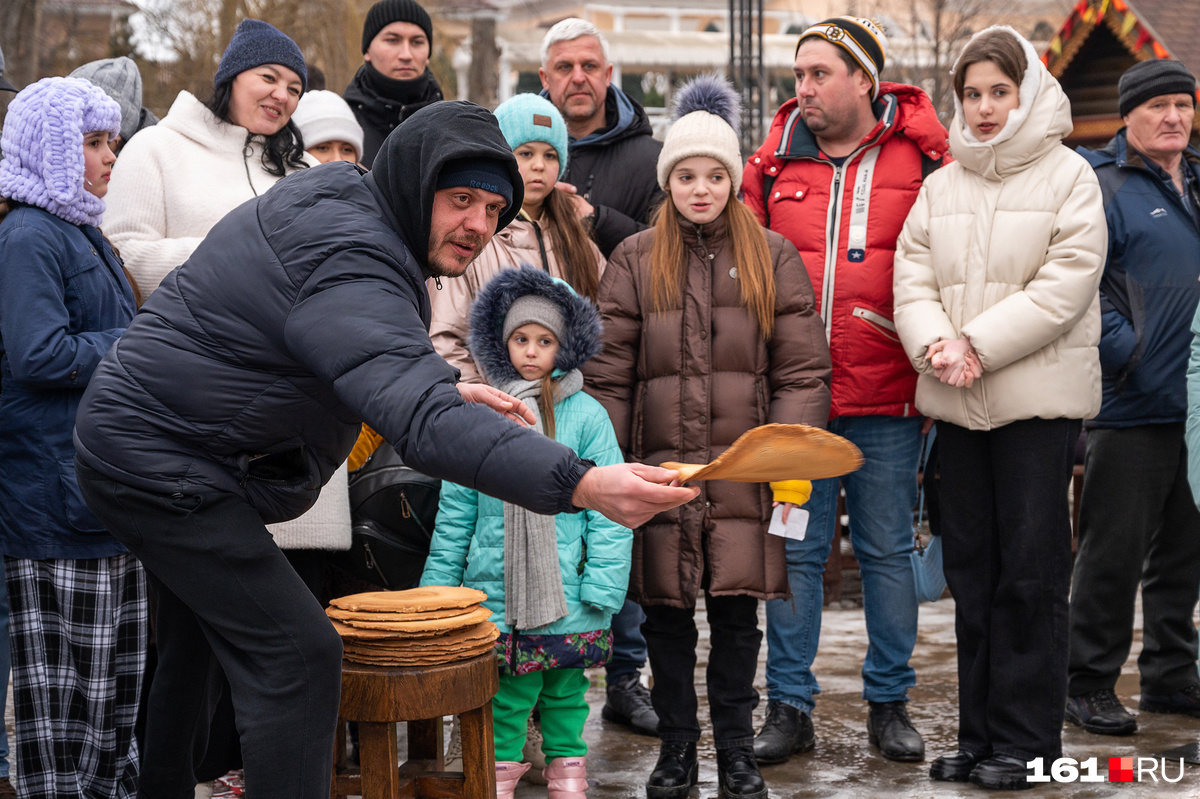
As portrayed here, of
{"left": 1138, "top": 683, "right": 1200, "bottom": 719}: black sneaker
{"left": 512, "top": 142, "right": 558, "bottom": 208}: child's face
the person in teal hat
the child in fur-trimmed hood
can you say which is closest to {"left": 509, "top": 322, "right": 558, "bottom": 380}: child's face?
the child in fur-trimmed hood

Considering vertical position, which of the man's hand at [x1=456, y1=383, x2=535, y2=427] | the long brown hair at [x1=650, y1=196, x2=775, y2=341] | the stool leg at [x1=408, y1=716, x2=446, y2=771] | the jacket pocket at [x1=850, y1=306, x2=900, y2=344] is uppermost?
the long brown hair at [x1=650, y1=196, x2=775, y2=341]

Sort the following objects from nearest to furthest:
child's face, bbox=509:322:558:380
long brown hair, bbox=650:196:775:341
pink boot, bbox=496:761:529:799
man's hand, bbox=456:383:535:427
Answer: man's hand, bbox=456:383:535:427
pink boot, bbox=496:761:529:799
child's face, bbox=509:322:558:380
long brown hair, bbox=650:196:775:341

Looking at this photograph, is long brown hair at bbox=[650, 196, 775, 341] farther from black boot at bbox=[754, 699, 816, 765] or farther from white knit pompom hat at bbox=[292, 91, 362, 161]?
black boot at bbox=[754, 699, 816, 765]

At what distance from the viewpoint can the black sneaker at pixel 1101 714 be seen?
460 cm

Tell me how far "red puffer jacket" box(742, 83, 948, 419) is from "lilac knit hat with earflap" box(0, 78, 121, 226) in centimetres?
Result: 243

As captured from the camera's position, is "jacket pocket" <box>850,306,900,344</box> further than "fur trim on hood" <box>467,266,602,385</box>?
Yes

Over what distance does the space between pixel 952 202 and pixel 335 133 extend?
227cm

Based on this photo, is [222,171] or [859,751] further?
[859,751]

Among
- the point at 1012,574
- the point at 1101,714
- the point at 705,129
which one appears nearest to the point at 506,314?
the point at 705,129

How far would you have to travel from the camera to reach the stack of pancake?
3.35 meters

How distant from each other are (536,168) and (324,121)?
0.85 meters

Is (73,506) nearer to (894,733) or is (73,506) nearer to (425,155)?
(425,155)

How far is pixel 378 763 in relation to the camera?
3.34m

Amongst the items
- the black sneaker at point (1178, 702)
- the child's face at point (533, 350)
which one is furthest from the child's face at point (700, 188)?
the black sneaker at point (1178, 702)
